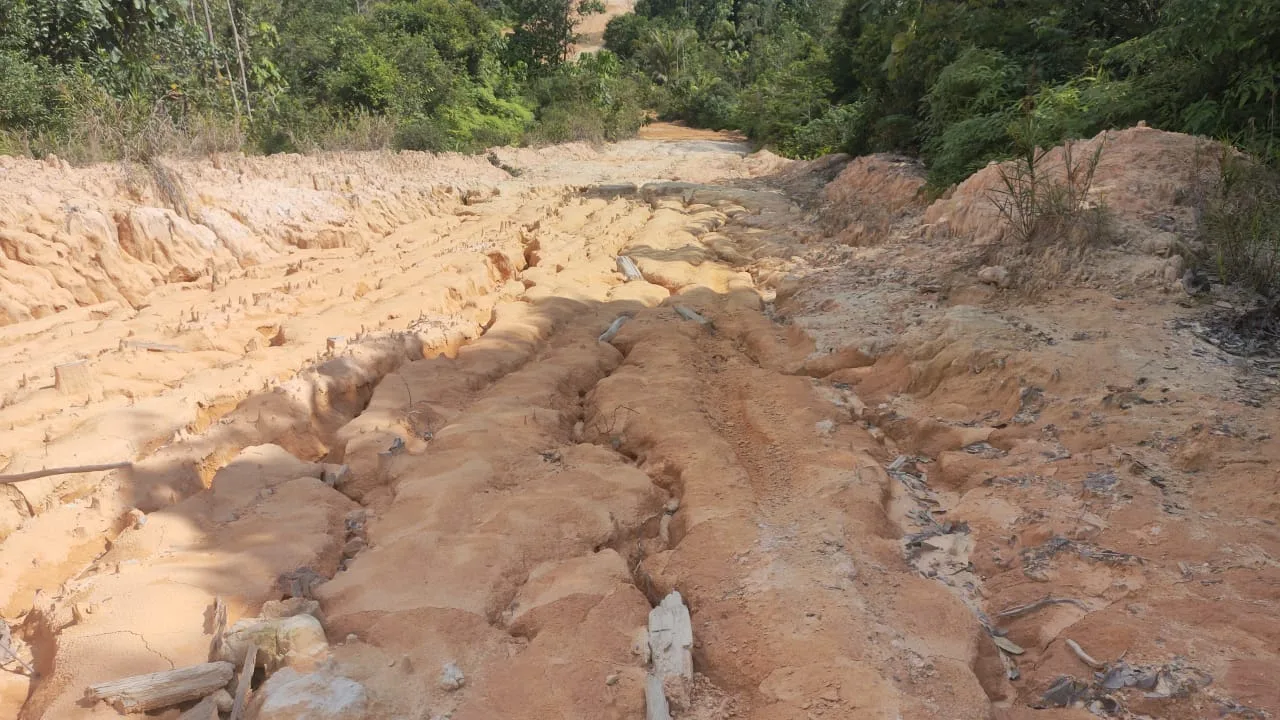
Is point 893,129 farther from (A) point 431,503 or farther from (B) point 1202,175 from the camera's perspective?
(A) point 431,503

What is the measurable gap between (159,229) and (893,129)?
29.0 ft

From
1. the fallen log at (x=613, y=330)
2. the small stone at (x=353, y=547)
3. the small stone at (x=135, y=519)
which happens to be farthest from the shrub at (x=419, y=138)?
the small stone at (x=353, y=547)

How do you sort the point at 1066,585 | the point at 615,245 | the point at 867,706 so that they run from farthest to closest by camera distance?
the point at 615,245
the point at 1066,585
the point at 867,706

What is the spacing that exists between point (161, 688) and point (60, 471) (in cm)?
154

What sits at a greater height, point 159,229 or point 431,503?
point 159,229

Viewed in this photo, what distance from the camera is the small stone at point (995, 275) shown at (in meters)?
4.66

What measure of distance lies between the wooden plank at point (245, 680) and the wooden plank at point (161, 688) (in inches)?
2.4

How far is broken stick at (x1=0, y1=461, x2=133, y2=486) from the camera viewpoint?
9.89 feet

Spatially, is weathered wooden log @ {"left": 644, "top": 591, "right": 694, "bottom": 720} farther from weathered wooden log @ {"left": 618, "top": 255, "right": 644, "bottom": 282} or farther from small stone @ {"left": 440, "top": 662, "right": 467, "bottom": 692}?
weathered wooden log @ {"left": 618, "top": 255, "right": 644, "bottom": 282}

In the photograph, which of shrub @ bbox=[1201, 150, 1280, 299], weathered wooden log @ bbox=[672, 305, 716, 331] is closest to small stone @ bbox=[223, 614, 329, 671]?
weathered wooden log @ bbox=[672, 305, 716, 331]

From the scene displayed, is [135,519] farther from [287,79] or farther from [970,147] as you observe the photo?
[287,79]

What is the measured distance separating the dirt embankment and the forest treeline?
0.90m

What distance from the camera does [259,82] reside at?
48.3 feet

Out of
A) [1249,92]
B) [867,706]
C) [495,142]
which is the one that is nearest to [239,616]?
[867,706]
